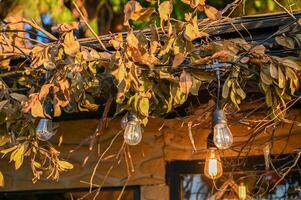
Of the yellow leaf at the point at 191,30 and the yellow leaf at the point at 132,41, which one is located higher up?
the yellow leaf at the point at 191,30

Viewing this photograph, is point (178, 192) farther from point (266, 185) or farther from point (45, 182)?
point (45, 182)

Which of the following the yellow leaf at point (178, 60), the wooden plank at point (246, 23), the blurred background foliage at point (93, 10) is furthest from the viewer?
the blurred background foliage at point (93, 10)

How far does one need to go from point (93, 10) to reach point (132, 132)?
15.8ft

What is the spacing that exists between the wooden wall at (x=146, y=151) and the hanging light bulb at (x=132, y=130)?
1255mm

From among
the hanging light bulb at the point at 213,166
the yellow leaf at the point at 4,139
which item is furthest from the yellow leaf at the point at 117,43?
the hanging light bulb at the point at 213,166

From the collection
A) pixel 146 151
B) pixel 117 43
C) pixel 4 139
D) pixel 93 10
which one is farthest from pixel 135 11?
pixel 93 10

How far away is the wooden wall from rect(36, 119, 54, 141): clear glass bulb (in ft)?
3.63

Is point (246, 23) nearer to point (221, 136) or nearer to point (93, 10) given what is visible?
point (221, 136)

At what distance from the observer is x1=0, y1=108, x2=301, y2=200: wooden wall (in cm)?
440

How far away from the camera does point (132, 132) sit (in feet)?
10.1

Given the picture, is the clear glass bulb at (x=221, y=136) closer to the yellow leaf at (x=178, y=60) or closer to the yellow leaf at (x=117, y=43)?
the yellow leaf at (x=178, y=60)

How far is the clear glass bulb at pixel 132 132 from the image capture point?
3070 mm

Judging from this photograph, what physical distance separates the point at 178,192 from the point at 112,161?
55 centimetres

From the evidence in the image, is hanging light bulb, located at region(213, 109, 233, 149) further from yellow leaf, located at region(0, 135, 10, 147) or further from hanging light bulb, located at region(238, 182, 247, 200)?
hanging light bulb, located at region(238, 182, 247, 200)
